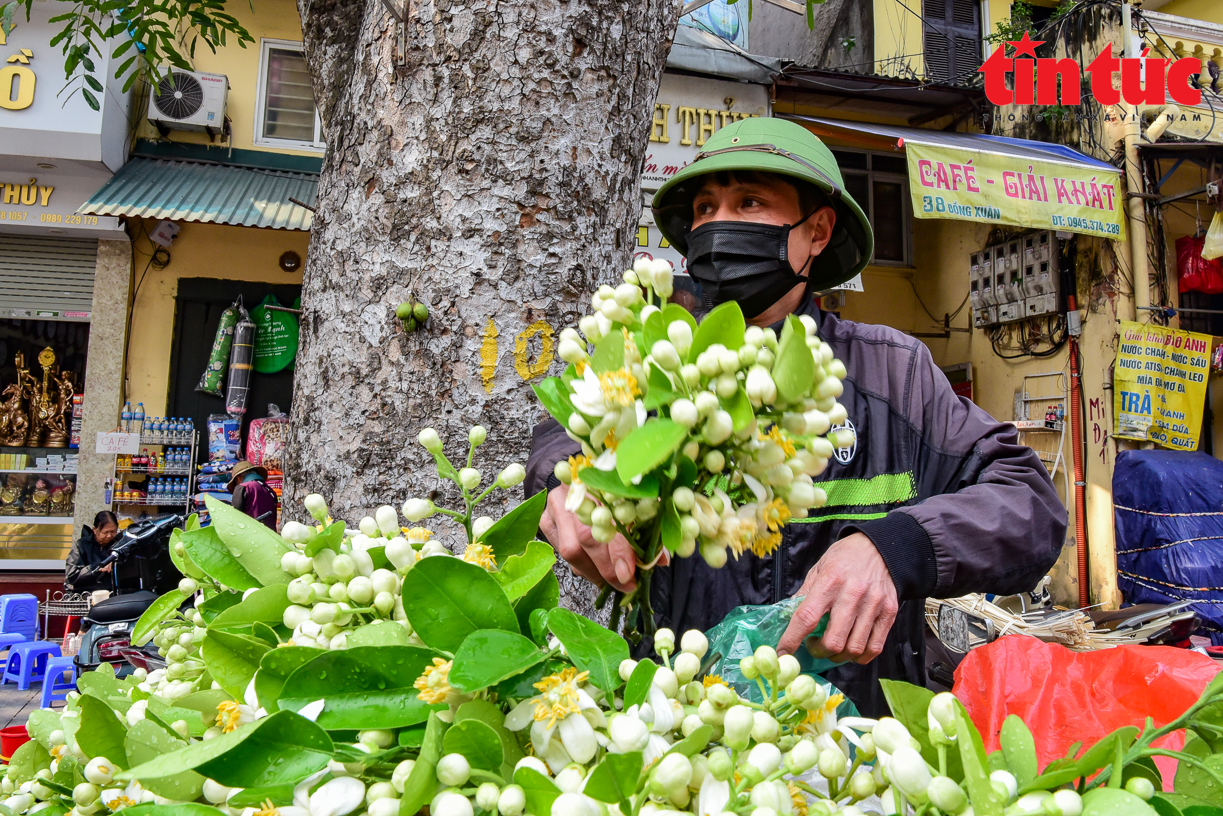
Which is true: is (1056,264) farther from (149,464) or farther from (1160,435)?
(149,464)

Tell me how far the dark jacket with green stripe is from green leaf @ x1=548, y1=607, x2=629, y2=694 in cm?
71

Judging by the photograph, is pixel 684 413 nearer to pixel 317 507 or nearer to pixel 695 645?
pixel 695 645

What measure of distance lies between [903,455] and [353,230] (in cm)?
143

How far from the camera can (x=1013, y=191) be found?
25.7ft

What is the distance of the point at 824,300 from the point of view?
1041cm

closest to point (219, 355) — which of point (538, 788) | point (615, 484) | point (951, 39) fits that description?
point (615, 484)

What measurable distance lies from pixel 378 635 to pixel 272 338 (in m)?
8.90

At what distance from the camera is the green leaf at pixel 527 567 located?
2.63 feet

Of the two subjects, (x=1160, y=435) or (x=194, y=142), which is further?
(x=194, y=142)

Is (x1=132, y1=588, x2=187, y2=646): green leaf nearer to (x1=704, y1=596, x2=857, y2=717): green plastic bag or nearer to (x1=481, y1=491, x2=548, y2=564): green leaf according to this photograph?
(x1=481, y1=491, x2=548, y2=564): green leaf

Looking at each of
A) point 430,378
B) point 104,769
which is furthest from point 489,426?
point 104,769

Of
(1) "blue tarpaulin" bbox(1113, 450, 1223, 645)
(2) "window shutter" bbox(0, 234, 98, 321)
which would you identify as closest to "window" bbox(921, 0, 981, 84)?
(1) "blue tarpaulin" bbox(1113, 450, 1223, 645)

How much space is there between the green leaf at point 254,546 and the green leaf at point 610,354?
1.52 feet

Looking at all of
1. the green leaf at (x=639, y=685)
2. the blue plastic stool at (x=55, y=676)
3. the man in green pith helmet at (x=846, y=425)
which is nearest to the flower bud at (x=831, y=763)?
the green leaf at (x=639, y=685)
